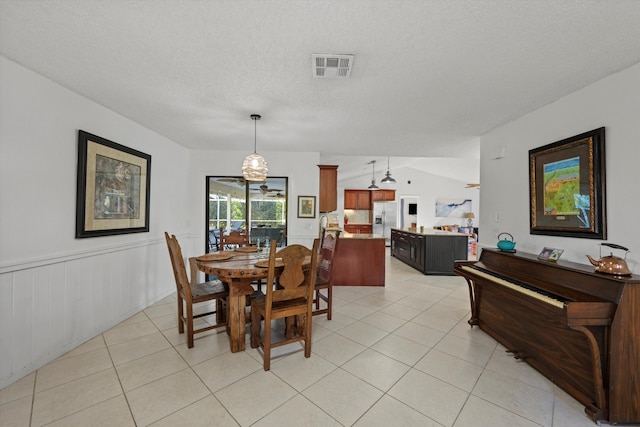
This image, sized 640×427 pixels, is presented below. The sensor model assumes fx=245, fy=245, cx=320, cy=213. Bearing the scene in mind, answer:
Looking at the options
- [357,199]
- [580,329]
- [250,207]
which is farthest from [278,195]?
[357,199]

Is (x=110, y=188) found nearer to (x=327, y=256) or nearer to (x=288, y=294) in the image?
(x=288, y=294)

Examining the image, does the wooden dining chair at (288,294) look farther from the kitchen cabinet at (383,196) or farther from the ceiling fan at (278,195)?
the kitchen cabinet at (383,196)

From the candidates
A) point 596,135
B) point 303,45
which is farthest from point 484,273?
point 303,45

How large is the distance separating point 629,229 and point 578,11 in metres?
1.58

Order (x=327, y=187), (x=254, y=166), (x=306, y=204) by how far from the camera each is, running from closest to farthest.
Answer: (x=254, y=166)
(x=306, y=204)
(x=327, y=187)

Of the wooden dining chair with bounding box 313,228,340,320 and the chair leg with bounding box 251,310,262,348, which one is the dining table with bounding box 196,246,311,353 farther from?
the wooden dining chair with bounding box 313,228,340,320

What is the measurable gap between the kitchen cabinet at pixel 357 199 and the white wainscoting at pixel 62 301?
752cm

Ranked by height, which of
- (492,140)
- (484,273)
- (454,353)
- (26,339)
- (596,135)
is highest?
(492,140)

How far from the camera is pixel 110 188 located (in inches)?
104

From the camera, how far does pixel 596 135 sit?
1.98m

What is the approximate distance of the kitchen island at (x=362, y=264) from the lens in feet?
14.6

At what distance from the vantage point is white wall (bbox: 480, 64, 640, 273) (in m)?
1.80

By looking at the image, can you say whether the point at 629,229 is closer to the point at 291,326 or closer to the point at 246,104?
the point at 291,326

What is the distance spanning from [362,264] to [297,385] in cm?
283
